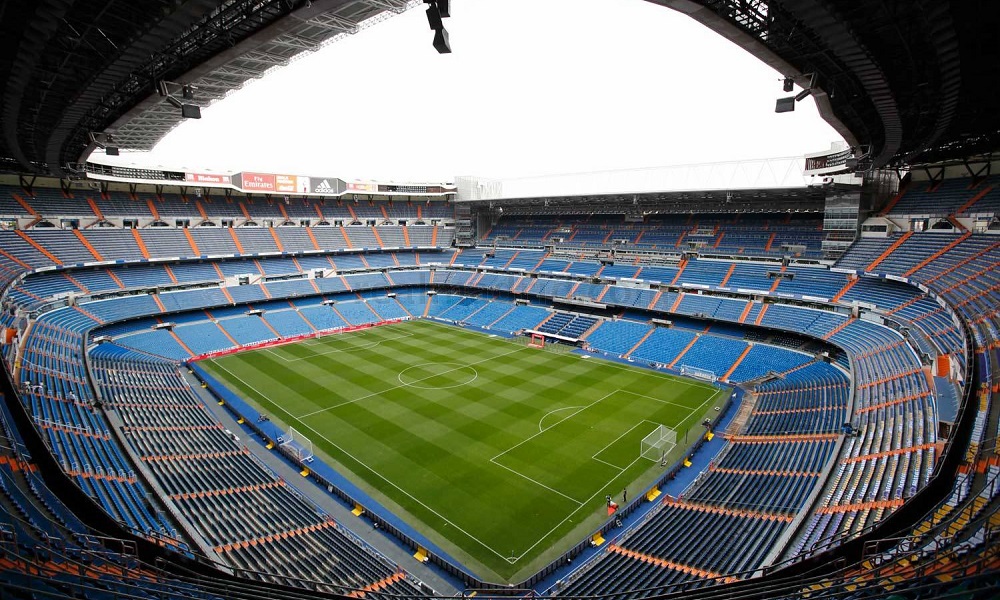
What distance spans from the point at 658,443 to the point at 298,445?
15870 mm

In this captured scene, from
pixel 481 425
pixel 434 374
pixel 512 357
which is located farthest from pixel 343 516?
pixel 512 357

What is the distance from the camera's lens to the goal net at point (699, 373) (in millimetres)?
30484

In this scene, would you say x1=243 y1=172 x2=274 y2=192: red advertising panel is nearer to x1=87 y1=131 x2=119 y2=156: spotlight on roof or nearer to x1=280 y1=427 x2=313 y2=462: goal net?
x1=87 y1=131 x2=119 y2=156: spotlight on roof

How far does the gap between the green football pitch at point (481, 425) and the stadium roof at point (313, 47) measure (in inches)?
573

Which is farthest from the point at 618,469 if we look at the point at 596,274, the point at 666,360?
the point at 596,274

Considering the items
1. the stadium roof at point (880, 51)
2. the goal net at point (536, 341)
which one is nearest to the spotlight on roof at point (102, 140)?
the stadium roof at point (880, 51)

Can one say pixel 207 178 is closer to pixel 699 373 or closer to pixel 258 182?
pixel 258 182

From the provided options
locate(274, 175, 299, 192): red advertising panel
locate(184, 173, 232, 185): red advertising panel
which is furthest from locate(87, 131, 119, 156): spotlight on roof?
locate(274, 175, 299, 192): red advertising panel

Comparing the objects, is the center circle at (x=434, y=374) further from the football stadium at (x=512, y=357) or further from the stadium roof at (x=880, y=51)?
the stadium roof at (x=880, y=51)

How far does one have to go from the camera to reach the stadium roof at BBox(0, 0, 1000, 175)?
27.5 ft

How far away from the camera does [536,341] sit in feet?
129

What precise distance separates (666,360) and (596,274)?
1255 cm

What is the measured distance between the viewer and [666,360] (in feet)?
110

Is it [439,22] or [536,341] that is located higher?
[439,22]
